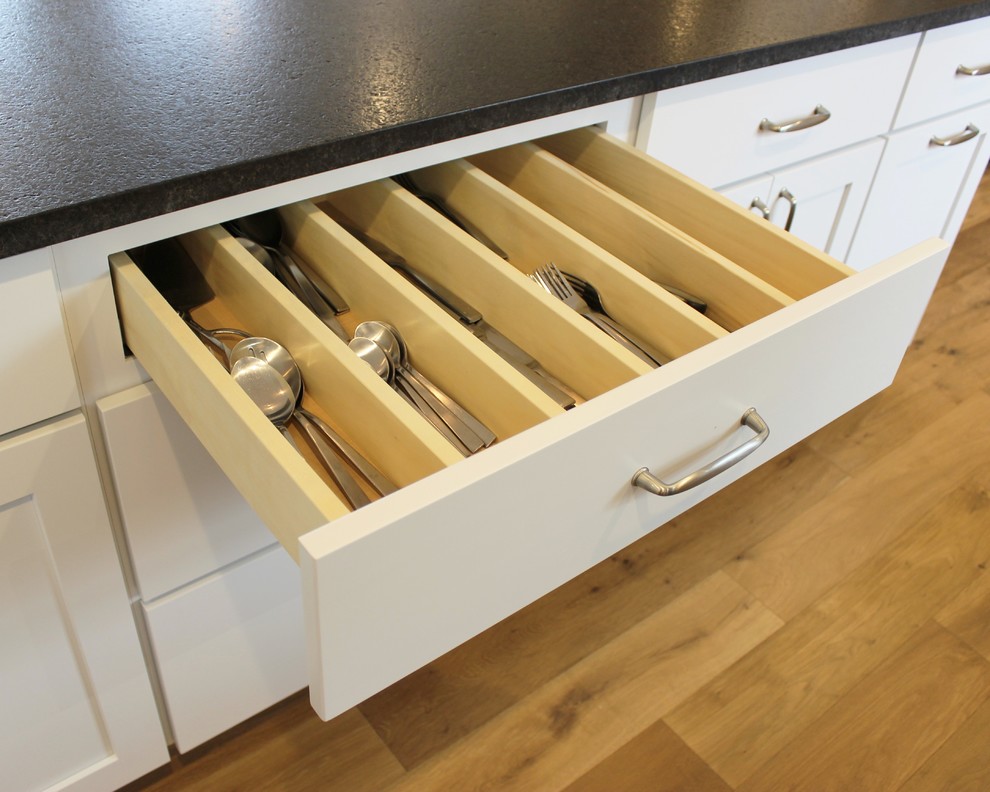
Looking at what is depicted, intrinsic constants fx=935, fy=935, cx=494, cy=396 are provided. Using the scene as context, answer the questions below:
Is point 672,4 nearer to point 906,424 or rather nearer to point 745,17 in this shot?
point 745,17

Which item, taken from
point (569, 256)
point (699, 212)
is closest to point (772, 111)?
point (699, 212)

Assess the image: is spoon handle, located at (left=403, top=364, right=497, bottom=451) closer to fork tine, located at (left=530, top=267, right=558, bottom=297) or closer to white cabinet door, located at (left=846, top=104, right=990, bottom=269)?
fork tine, located at (left=530, top=267, right=558, bottom=297)

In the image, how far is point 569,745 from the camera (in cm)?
127

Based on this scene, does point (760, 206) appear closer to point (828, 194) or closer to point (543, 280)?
point (828, 194)

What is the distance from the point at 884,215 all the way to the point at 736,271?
0.89 meters

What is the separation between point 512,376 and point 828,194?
3.07 feet

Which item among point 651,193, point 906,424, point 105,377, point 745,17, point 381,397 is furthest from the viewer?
point 906,424

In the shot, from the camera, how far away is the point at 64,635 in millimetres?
916

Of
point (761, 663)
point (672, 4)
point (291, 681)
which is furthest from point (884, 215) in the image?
point (291, 681)

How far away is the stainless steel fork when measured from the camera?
0.81m

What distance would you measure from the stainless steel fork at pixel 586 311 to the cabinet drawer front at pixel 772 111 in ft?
1.01

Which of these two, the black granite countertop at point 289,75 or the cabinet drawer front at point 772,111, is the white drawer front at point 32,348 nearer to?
the black granite countertop at point 289,75

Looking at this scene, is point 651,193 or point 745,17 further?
point 745,17

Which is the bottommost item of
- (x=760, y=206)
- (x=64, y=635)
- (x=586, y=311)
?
(x=64, y=635)
